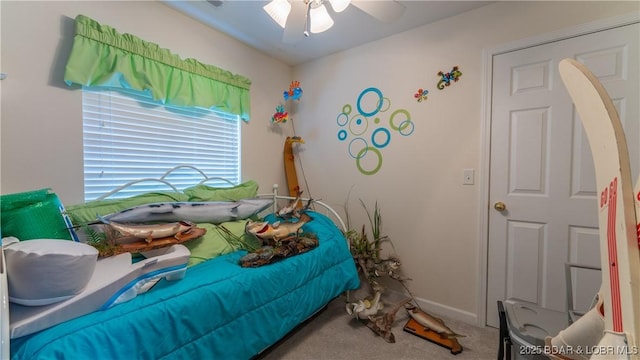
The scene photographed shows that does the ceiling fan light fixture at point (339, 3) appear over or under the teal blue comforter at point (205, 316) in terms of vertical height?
over

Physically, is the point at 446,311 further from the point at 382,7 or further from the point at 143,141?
the point at 143,141

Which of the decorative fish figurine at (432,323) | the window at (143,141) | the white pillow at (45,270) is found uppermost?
the window at (143,141)

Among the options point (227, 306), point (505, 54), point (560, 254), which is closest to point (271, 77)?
point (505, 54)

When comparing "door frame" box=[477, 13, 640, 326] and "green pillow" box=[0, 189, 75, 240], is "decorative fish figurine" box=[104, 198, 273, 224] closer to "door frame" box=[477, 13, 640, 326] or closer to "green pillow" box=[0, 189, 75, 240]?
"green pillow" box=[0, 189, 75, 240]

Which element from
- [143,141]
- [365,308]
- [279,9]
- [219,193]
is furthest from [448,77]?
[143,141]

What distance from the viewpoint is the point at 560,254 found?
1.62 m

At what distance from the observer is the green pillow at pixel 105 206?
1.31 m

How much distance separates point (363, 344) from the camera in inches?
65.2

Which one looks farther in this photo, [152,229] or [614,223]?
[152,229]

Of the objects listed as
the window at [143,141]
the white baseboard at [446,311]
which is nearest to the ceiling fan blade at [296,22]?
the window at [143,141]

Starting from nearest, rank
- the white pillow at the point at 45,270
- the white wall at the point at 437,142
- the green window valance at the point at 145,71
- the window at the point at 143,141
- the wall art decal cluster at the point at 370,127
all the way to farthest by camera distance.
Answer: the white pillow at the point at 45,270
the green window valance at the point at 145,71
the window at the point at 143,141
the white wall at the point at 437,142
the wall art decal cluster at the point at 370,127

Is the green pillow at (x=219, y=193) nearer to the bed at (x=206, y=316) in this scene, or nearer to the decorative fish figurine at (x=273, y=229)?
the decorative fish figurine at (x=273, y=229)

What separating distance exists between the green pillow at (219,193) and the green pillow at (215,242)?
0.26 meters

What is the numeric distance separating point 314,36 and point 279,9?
0.94 m
